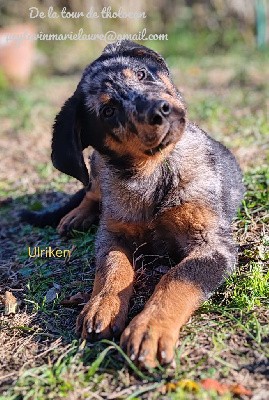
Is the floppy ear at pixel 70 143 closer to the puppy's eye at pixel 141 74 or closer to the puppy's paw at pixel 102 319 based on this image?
the puppy's eye at pixel 141 74

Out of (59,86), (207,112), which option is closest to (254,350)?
(207,112)

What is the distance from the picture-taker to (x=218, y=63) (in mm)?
10172

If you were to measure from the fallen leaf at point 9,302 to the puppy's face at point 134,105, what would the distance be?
113 cm

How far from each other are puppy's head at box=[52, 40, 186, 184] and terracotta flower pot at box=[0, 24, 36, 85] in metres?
6.43

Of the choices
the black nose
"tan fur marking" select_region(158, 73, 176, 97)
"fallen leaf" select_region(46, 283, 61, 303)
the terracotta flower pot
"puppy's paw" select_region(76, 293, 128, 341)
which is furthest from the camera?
the terracotta flower pot

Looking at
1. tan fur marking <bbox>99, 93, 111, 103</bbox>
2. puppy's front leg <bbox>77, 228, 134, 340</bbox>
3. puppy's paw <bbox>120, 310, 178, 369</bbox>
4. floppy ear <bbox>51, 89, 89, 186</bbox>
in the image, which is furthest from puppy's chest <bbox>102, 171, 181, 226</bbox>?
Result: puppy's paw <bbox>120, 310, 178, 369</bbox>

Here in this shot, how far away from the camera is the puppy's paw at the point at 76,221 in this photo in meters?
4.95

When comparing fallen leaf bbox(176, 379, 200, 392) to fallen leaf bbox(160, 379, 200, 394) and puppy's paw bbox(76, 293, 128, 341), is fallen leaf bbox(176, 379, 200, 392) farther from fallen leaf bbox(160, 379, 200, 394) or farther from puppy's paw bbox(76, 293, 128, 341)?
puppy's paw bbox(76, 293, 128, 341)

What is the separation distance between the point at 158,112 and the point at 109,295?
41.5 inches

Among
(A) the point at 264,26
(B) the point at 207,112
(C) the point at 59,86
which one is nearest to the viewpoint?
(B) the point at 207,112

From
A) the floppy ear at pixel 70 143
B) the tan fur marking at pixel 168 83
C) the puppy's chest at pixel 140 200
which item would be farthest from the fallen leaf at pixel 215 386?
the tan fur marking at pixel 168 83

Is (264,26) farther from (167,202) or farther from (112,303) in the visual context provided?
(112,303)

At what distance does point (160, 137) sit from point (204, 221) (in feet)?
2.21

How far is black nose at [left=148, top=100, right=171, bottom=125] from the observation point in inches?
133
